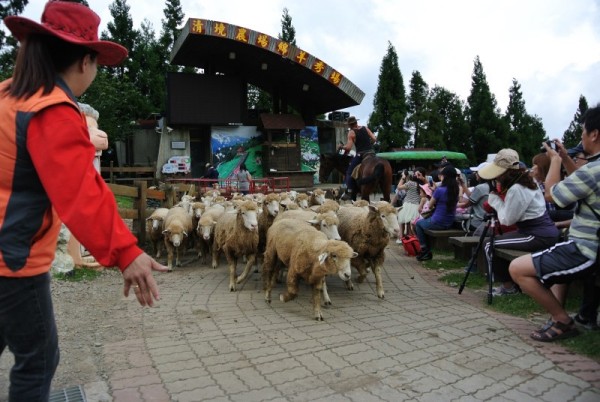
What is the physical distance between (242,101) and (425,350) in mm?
24411

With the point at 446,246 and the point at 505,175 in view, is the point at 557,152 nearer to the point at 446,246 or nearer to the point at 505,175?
the point at 505,175

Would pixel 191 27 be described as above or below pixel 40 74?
above

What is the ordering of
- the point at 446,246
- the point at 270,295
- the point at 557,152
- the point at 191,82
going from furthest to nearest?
the point at 191,82, the point at 446,246, the point at 270,295, the point at 557,152

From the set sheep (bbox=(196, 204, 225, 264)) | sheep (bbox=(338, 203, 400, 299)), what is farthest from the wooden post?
sheep (bbox=(338, 203, 400, 299))

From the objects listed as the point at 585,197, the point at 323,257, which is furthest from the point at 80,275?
the point at 585,197

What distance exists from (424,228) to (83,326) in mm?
6662

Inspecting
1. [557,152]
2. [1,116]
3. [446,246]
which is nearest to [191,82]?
[446,246]

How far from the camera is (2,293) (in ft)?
6.18

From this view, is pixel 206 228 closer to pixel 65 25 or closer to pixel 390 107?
pixel 65 25

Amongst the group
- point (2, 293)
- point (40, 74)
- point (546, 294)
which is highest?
point (40, 74)

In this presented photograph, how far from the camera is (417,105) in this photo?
40.2 m

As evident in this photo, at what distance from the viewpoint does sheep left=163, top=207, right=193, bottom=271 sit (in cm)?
900

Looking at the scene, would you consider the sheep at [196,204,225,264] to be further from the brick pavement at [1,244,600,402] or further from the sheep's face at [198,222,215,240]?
the brick pavement at [1,244,600,402]

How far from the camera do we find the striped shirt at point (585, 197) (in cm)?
392
